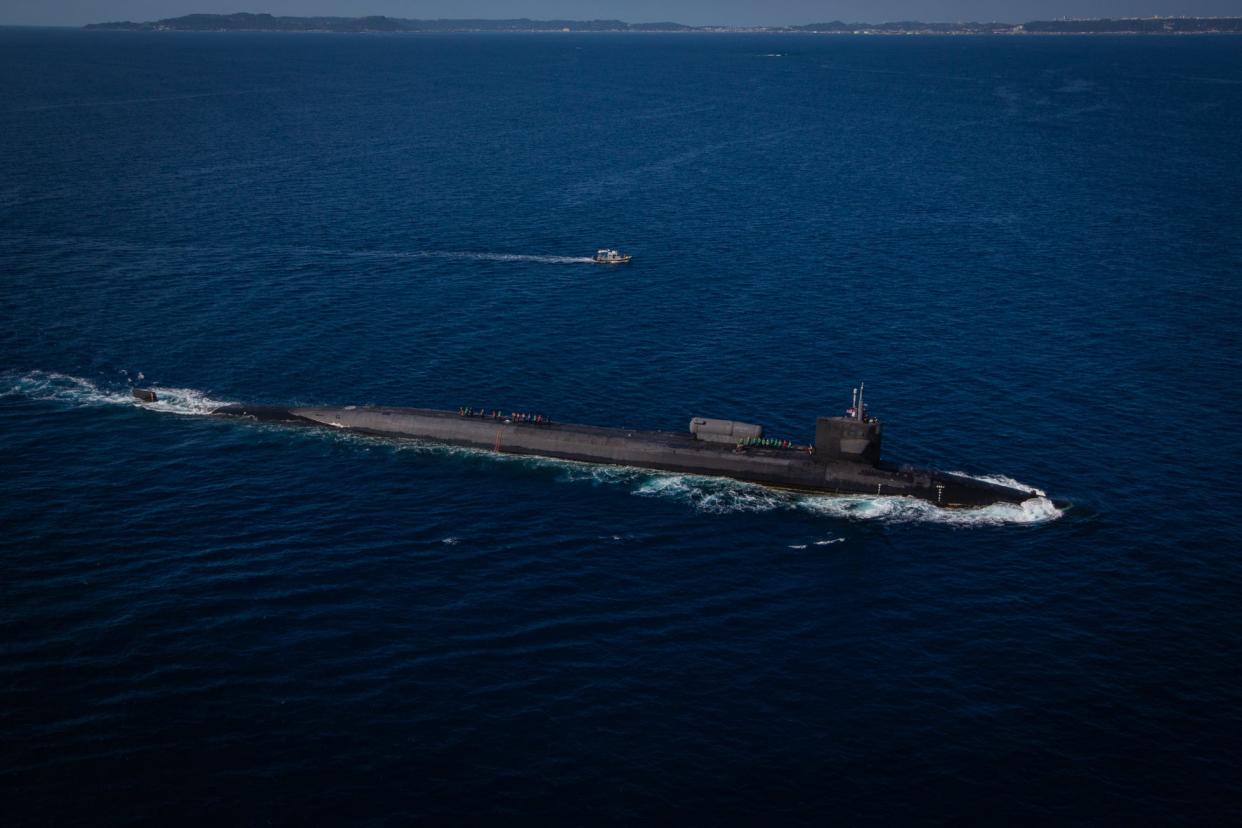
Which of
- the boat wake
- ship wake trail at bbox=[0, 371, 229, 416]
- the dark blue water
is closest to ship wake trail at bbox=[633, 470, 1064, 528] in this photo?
the boat wake

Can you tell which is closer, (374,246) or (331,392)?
(331,392)

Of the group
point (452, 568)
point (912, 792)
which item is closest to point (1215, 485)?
point (912, 792)

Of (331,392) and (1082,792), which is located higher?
(331,392)

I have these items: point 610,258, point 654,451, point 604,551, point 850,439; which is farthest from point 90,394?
point 850,439

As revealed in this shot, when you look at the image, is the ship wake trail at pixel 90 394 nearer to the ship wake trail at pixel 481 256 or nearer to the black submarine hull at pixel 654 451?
the black submarine hull at pixel 654 451

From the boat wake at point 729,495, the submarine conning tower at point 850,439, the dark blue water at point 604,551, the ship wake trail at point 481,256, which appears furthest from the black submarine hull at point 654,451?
the ship wake trail at point 481,256

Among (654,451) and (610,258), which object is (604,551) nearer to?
(654,451)

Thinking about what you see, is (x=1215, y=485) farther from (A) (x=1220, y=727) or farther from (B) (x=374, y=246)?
(B) (x=374, y=246)
